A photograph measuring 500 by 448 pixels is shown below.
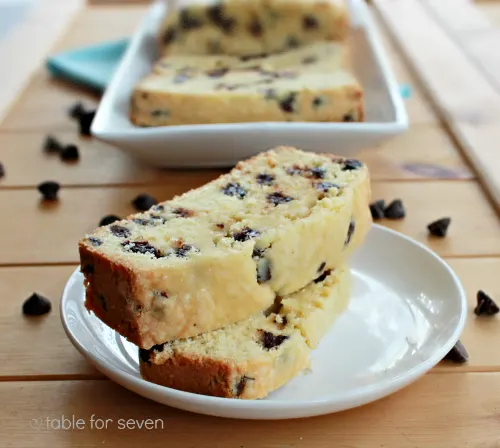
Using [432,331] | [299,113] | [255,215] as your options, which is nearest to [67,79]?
[299,113]

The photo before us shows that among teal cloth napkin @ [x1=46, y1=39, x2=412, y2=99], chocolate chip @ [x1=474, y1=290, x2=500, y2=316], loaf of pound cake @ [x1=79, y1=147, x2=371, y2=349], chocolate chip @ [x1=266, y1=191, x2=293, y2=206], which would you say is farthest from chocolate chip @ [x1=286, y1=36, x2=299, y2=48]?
chocolate chip @ [x1=474, y1=290, x2=500, y2=316]

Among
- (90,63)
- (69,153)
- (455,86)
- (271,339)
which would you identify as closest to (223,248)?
(271,339)

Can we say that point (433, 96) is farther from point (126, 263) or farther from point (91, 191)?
point (126, 263)

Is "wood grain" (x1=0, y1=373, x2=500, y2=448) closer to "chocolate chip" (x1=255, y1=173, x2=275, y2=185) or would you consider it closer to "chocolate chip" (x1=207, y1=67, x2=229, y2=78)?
"chocolate chip" (x1=255, y1=173, x2=275, y2=185)

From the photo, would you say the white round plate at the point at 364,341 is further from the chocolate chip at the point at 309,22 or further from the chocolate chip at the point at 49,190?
the chocolate chip at the point at 309,22

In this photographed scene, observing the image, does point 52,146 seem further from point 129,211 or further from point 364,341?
point 364,341

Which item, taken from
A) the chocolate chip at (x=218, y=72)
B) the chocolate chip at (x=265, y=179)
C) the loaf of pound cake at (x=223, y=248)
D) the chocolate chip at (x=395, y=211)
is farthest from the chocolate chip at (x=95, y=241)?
the chocolate chip at (x=218, y=72)
